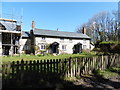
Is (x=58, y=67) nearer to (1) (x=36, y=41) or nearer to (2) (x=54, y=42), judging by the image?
(1) (x=36, y=41)

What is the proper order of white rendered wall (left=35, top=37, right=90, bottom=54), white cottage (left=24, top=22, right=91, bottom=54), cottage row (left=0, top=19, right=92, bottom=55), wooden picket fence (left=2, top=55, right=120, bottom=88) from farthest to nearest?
1. white rendered wall (left=35, top=37, right=90, bottom=54)
2. white cottage (left=24, top=22, right=91, bottom=54)
3. cottage row (left=0, top=19, right=92, bottom=55)
4. wooden picket fence (left=2, top=55, right=120, bottom=88)

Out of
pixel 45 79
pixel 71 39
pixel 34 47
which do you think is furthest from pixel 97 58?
pixel 71 39

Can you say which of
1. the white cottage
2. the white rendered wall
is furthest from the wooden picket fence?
the white rendered wall

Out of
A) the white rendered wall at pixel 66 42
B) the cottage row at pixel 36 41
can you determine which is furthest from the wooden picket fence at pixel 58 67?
the white rendered wall at pixel 66 42

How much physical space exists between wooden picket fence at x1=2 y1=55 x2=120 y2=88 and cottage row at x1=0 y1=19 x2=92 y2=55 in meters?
18.9

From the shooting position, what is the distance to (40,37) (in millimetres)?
27047

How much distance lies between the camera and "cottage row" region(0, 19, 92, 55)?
2297cm

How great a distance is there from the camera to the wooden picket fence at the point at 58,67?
12.9 ft

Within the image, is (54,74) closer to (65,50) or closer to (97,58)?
(97,58)

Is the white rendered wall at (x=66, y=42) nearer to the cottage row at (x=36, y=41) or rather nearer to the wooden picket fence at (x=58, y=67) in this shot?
the cottage row at (x=36, y=41)

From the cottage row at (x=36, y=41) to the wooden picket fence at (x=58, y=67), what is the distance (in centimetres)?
1887

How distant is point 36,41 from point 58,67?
2216 cm

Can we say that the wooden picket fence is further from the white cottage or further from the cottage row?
the white cottage

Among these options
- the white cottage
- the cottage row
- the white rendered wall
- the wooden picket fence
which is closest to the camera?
the wooden picket fence
